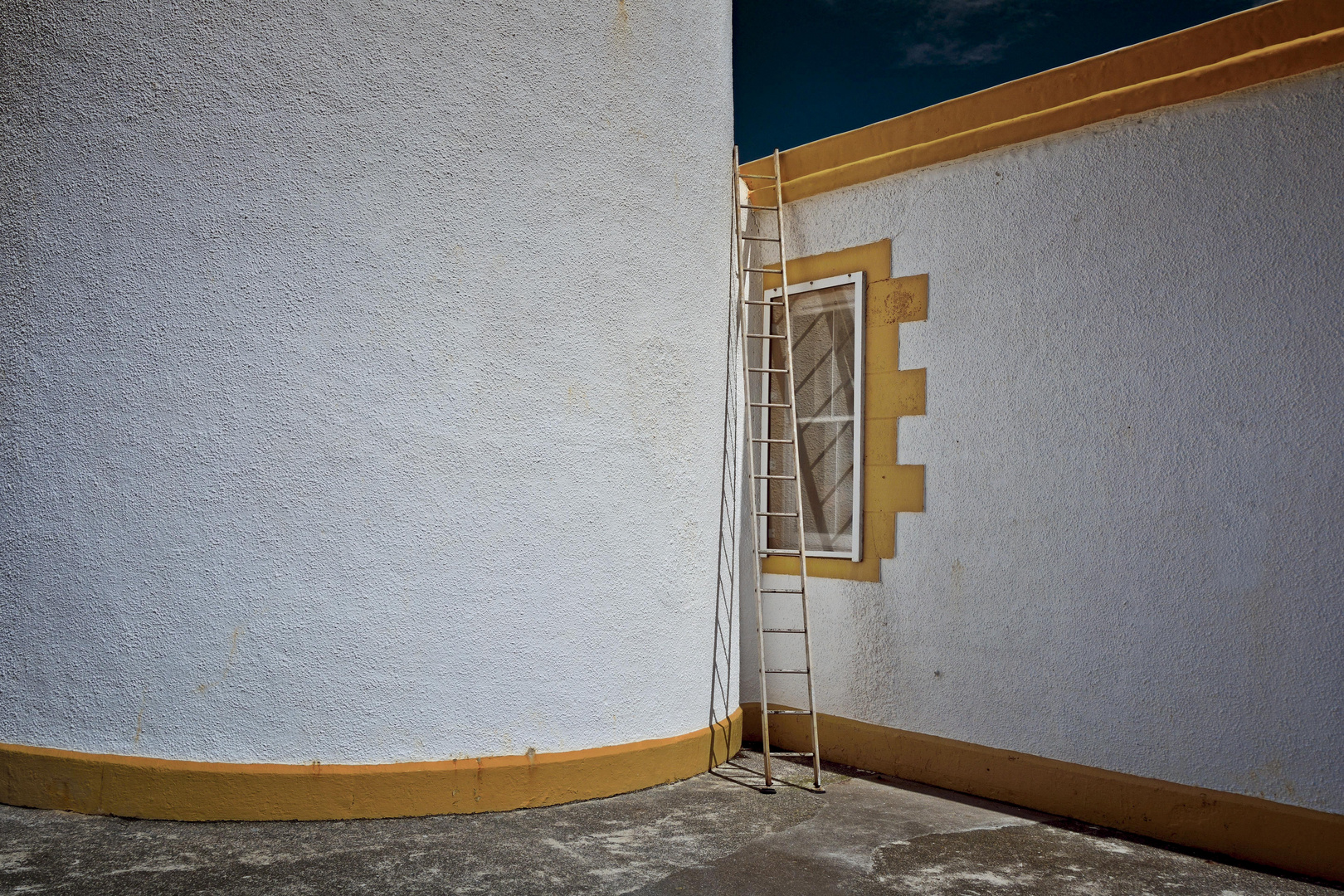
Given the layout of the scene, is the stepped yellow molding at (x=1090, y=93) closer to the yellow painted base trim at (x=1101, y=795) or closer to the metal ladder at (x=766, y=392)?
the metal ladder at (x=766, y=392)

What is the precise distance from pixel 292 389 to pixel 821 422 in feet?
10.2

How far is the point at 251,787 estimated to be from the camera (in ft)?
14.4

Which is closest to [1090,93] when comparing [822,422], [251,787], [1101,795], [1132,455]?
[1132,455]

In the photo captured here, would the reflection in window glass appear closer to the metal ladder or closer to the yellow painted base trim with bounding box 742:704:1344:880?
the metal ladder

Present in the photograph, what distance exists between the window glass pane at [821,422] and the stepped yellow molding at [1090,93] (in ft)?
2.50

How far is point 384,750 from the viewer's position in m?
4.57

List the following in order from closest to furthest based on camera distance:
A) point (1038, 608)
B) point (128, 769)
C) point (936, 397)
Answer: point (128, 769) → point (1038, 608) → point (936, 397)

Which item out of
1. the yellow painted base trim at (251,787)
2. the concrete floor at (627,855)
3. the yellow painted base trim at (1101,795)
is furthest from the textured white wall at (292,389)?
the yellow painted base trim at (1101,795)

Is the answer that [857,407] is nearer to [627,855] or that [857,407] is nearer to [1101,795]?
[1101,795]

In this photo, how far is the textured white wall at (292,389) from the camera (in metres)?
4.48

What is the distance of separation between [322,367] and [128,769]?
1979 mm

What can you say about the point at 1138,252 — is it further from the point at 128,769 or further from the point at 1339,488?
the point at 128,769

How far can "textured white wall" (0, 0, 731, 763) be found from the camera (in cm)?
448

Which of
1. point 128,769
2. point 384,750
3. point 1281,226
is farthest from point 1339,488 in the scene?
point 128,769
